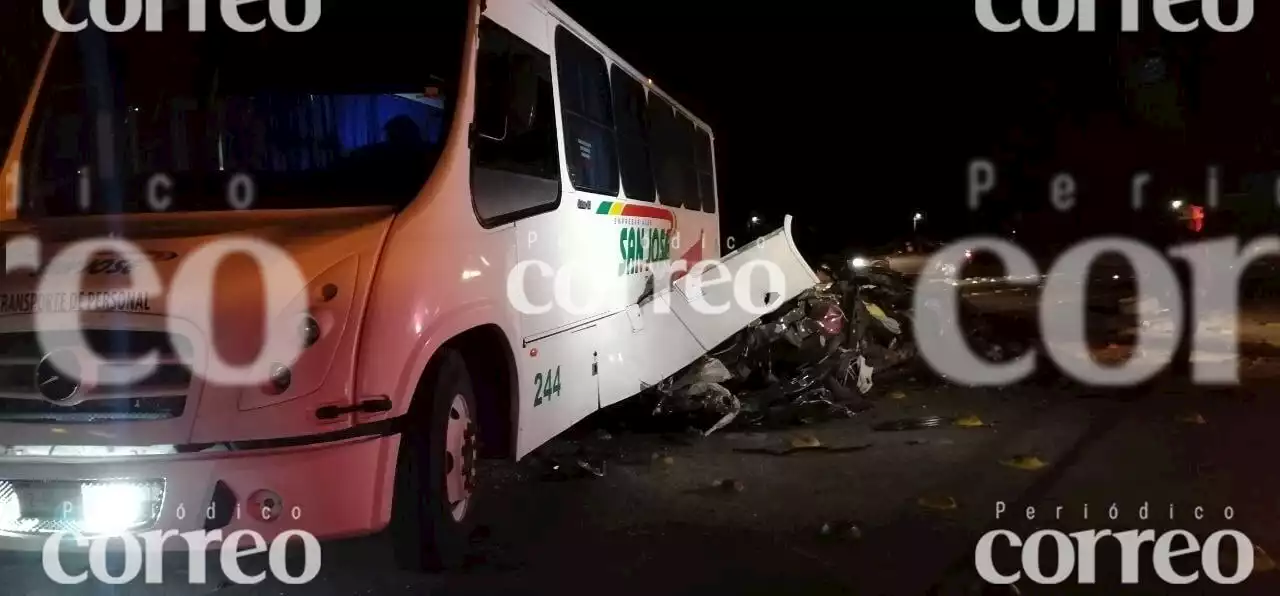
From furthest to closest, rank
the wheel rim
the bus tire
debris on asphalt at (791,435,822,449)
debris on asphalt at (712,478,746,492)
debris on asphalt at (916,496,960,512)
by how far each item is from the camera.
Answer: debris on asphalt at (791,435,822,449), debris on asphalt at (712,478,746,492), debris on asphalt at (916,496,960,512), the wheel rim, the bus tire

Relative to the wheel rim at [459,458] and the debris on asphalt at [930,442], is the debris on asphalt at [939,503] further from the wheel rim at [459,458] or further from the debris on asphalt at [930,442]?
the wheel rim at [459,458]

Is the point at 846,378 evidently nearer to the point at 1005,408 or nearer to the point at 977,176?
the point at 1005,408

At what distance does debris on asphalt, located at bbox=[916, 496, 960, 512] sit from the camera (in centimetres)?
609

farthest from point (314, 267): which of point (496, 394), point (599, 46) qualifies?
point (599, 46)

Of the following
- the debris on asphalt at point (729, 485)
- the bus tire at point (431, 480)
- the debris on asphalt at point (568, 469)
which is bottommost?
the debris on asphalt at point (729, 485)

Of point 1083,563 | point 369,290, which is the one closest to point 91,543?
point 369,290

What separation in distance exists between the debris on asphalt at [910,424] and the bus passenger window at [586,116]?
2.73 meters

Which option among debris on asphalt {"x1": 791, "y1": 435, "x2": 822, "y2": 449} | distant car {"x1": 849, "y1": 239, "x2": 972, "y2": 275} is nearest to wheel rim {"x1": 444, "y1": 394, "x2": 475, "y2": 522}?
debris on asphalt {"x1": 791, "y1": 435, "x2": 822, "y2": 449}

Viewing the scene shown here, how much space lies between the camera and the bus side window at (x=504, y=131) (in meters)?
5.29

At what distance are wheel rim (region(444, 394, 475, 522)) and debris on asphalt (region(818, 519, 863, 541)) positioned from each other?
70.7 inches

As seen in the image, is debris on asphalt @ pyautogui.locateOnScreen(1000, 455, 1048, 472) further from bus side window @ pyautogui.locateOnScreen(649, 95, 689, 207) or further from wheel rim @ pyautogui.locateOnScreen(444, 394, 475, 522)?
bus side window @ pyautogui.locateOnScreen(649, 95, 689, 207)

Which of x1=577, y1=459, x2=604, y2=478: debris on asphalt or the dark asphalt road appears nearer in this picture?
the dark asphalt road

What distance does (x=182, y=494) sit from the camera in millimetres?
4145

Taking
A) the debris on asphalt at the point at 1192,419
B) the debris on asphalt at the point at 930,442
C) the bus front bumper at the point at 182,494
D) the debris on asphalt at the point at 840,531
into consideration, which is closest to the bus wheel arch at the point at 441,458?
the bus front bumper at the point at 182,494
